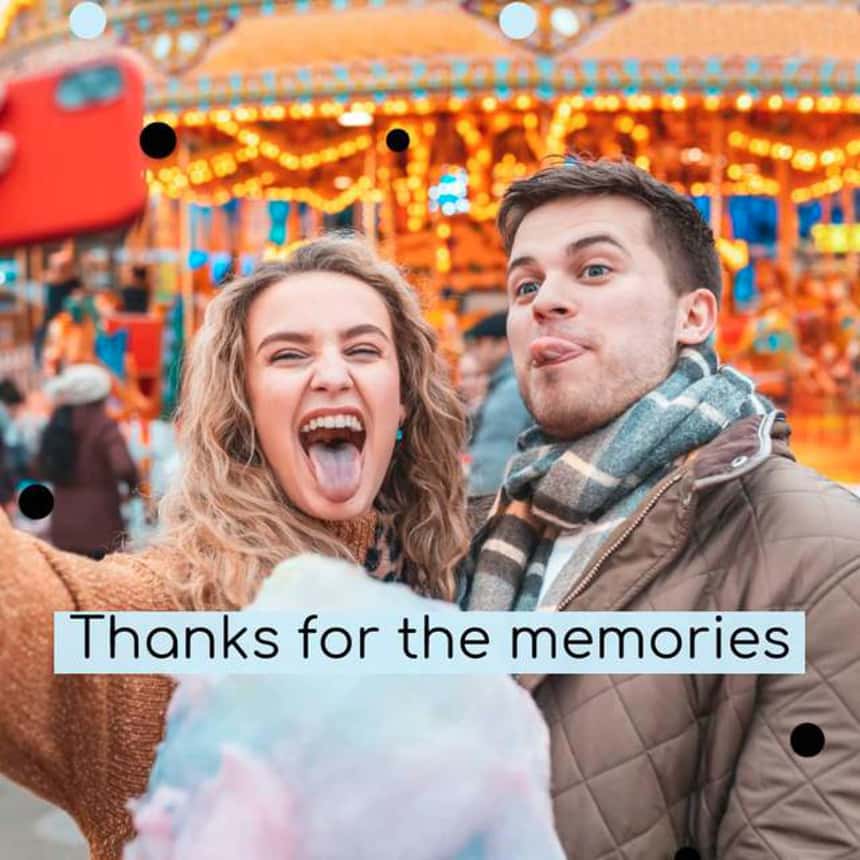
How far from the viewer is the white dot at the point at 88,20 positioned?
1499 mm

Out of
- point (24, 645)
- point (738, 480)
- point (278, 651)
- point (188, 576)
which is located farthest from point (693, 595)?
point (24, 645)

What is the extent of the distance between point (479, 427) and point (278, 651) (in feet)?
1.60

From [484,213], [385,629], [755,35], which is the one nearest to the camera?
[385,629]

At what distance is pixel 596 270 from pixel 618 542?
0.31m

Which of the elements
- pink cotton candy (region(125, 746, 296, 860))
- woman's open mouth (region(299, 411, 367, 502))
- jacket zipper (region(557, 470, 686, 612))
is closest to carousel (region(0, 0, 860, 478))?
woman's open mouth (region(299, 411, 367, 502))

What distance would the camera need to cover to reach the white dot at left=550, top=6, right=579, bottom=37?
2731mm

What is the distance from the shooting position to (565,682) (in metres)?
1.35

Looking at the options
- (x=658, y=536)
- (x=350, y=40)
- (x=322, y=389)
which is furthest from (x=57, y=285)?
(x=350, y=40)

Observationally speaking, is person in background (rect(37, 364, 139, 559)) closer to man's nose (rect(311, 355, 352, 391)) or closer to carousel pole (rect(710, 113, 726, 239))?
man's nose (rect(311, 355, 352, 391))

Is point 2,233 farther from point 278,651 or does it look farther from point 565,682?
point 565,682

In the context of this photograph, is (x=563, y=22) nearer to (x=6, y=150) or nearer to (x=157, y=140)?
(x=157, y=140)

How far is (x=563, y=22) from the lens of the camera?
2.90 m

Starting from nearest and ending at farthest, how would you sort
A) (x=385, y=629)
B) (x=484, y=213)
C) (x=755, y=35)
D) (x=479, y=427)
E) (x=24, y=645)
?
(x=24, y=645) < (x=385, y=629) < (x=479, y=427) < (x=484, y=213) < (x=755, y=35)

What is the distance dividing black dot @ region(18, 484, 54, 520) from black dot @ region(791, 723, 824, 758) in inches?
36.1
